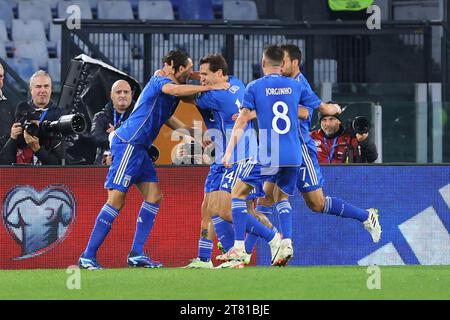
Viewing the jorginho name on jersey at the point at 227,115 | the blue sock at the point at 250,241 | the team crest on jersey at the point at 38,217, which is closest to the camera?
the jorginho name on jersey at the point at 227,115

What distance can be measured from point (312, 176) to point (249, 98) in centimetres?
108

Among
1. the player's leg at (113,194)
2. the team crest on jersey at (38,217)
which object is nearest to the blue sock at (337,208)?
the player's leg at (113,194)

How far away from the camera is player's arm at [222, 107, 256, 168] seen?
13.1 metres

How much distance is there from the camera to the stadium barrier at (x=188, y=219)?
15414mm

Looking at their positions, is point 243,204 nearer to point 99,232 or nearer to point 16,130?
point 99,232

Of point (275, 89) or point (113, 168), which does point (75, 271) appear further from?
point (275, 89)

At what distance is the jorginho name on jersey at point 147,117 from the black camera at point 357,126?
2637mm

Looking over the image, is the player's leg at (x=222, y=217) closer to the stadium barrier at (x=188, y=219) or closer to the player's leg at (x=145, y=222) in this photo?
the player's leg at (x=145, y=222)

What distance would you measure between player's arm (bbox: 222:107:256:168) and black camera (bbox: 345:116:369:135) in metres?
2.89

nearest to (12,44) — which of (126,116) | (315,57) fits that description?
(315,57)

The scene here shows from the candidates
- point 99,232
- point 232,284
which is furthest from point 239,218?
point 232,284

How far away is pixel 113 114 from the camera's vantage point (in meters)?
15.6

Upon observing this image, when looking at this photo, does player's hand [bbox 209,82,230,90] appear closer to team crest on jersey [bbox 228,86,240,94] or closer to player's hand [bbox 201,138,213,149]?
team crest on jersey [bbox 228,86,240,94]

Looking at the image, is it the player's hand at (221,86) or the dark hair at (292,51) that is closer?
the player's hand at (221,86)
